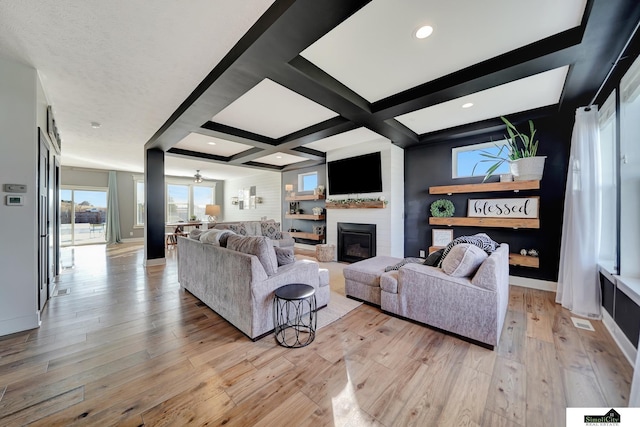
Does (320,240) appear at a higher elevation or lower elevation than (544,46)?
lower

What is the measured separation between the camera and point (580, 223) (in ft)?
9.04

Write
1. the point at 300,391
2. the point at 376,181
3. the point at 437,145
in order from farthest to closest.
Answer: the point at 376,181
the point at 437,145
the point at 300,391

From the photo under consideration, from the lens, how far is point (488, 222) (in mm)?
3848

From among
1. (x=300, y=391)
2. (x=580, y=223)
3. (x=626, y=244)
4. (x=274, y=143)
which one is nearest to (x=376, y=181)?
(x=274, y=143)

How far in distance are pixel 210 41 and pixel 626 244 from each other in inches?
169

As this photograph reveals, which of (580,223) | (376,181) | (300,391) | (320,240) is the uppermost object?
(376,181)

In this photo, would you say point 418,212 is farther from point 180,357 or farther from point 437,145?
point 180,357

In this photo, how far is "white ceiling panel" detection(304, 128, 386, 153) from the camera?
4518 millimetres

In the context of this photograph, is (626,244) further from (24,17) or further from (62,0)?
(24,17)

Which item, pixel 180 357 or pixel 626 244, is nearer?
pixel 180 357

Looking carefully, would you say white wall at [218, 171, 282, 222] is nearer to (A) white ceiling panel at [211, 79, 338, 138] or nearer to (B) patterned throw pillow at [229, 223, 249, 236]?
(B) patterned throw pillow at [229, 223, 249, 236]

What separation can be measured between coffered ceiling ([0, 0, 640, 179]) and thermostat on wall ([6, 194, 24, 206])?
133 centimetres

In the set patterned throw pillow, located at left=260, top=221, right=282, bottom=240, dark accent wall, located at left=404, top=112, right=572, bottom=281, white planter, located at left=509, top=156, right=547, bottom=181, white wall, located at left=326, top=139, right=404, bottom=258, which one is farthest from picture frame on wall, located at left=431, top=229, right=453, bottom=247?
patterned throw pillow, located at left=260, top=221, right=282, bottom=240

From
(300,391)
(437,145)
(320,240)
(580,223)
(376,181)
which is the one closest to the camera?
(300,391)
